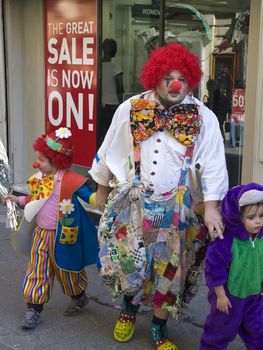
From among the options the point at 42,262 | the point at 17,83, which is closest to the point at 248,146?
the point at 42,262

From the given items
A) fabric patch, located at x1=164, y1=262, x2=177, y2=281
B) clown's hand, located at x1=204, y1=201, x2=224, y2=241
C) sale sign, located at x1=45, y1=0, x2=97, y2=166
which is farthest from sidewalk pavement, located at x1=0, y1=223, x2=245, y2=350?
sale sign, located at x1=45, y1=0, x2=97, y2=166

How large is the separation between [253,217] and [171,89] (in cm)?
84

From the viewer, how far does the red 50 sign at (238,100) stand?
5.13 meters

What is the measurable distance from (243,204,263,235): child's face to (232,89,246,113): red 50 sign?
7.88 ft

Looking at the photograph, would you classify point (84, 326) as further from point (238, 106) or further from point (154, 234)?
point (238, 106)

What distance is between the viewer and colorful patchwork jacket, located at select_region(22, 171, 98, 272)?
3.75m

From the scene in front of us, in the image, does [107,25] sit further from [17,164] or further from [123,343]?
[123,343]

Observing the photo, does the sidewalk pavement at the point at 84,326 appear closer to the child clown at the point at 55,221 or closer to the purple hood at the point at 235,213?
the child clown at the point at 55,221

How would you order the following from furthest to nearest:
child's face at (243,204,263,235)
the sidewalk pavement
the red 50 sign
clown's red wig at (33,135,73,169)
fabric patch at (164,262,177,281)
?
the red 50 sign → clown's red wig at (33,135,73,169) → the sidewalk pavement → fabric patch at (164,262,177,281) → child's face at (243,204,263,235)

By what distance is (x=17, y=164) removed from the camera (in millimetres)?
7578

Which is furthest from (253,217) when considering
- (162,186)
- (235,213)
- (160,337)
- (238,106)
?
(238,106)

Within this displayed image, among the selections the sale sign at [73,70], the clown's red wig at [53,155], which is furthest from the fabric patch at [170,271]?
the sale sign at [73,70]

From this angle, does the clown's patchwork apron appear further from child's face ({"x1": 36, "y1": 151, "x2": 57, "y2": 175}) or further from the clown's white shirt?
child's face ({"x1": 36, "y1": 151, "x2": 57, "y2": 175})

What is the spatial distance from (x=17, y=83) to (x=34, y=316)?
13.7 ft
